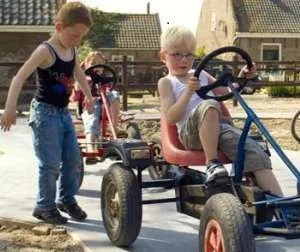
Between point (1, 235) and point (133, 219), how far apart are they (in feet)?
3.18

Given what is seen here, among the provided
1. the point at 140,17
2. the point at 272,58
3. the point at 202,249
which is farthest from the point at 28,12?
the point at 140,17

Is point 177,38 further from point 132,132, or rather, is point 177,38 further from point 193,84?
point 132,132

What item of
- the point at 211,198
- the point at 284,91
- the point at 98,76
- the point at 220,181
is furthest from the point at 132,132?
the point at 284,91

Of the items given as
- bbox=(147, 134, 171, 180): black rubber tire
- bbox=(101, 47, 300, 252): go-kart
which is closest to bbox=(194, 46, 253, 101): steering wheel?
bbox=(101, 47, 300, 252): go-kart

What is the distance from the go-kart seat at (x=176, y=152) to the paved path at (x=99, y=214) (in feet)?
1.94

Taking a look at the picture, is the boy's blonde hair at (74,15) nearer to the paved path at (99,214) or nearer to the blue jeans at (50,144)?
the blue jeans at (50,144)

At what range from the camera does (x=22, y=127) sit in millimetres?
11352

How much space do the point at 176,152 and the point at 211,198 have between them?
0.61m

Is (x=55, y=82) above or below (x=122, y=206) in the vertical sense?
above

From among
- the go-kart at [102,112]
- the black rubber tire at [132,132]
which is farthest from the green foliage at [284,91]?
the go-kart at [102,112]

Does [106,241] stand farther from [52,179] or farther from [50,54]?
[50,54]

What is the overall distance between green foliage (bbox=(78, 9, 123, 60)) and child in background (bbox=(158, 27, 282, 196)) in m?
37.5

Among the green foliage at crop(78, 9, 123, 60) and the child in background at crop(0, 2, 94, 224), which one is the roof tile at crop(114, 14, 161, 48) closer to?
the green foliage at crop(78, 9, 123, 60)

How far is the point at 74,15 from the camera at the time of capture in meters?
4.42
